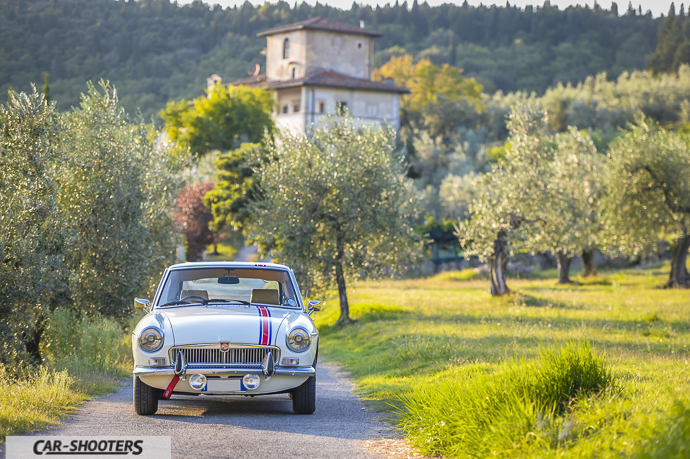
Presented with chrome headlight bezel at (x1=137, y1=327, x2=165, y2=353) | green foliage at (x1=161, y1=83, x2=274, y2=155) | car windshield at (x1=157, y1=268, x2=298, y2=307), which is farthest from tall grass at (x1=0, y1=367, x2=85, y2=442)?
green foliage at (x1=161, y1=83, x2=274, y2=155)

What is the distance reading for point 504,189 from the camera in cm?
2866

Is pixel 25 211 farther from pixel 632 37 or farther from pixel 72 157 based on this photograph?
pixel 632 37

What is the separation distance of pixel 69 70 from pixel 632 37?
104118mm

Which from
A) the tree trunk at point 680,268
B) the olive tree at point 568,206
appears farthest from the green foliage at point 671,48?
the tree trunk at point 680,268

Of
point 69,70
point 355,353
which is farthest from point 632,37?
point 355,353

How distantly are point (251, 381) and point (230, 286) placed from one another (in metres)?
1.99

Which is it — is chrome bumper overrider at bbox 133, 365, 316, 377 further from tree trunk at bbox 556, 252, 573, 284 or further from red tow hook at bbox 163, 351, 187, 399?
tree trunk at bbox 556, 252, 573, 284

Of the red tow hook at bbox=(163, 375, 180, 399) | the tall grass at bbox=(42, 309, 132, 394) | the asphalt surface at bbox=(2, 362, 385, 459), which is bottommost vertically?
the tall grass at bbox=(42, 309, 132, 394)

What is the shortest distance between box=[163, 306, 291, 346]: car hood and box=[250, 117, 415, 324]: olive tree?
1380 cm

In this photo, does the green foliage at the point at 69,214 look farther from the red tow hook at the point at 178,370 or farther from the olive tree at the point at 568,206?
the olive tree at the point at 568,206

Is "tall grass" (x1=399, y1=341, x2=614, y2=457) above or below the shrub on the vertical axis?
above

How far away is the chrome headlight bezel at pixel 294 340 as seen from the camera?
884 cm

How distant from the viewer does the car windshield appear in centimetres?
1019

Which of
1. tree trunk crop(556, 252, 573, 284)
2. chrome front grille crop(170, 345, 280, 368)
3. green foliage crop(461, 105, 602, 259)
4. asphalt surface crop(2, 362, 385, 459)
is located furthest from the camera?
tree trunk crop(556, 252, 573, 284)
